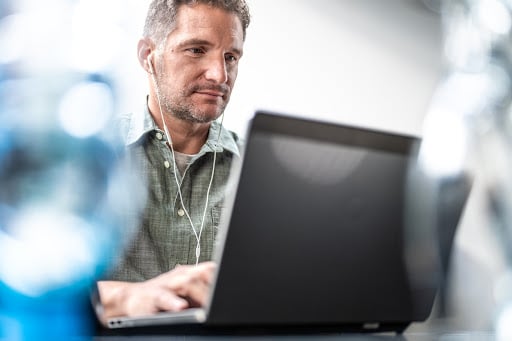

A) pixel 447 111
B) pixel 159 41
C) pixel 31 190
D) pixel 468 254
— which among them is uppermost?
pixel 159 41

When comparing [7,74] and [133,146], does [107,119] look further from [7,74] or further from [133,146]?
[133,146]

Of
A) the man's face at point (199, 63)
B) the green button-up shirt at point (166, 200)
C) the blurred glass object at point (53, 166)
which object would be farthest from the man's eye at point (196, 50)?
the blurred glass object at point (53, 166)

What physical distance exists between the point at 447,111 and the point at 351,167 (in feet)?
0.72

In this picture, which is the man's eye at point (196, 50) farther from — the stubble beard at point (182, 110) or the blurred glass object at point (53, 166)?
the blurred glass object at point (53, 166)

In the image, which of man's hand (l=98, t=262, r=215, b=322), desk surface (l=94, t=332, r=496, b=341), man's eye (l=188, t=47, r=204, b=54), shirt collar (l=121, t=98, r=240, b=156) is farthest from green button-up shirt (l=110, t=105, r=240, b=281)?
desk surface (l=94, t=332, r=496, b=341)

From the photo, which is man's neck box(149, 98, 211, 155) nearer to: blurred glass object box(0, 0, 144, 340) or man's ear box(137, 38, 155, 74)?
man's ear box(137, 38, 155, 74)

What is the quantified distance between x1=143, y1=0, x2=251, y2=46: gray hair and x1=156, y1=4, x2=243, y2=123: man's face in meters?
0.01

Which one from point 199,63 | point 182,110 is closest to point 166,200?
point 182,110

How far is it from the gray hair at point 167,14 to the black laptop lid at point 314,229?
107 cm

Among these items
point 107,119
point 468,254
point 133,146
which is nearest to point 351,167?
point 107,119

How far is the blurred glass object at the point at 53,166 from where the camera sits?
0.55m

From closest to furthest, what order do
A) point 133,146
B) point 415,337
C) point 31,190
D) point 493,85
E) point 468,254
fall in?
point 31,190
point 493,85
point 415,337
point 133,146
point 468,254

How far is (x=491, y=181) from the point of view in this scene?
0.80 metres

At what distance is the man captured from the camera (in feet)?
5.12
